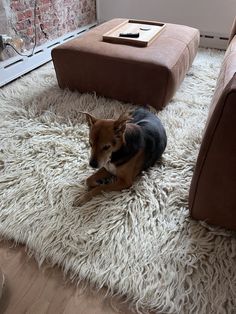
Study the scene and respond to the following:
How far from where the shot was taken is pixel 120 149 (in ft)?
4.12

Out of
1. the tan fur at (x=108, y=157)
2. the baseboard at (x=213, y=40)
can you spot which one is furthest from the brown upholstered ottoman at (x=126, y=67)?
the baseboard at (x=213, y=40)

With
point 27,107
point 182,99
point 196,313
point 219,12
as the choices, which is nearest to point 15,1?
point 27,107

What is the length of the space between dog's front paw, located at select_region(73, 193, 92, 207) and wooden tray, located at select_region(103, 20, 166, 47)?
3.99 feet

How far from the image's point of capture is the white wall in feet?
9.61

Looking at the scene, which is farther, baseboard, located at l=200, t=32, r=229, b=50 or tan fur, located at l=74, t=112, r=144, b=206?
baseboard, located at l=200, t=32, r=229, b=50

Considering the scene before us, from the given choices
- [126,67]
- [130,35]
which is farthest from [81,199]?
[130,35]

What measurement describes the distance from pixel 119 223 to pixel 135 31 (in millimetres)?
1583

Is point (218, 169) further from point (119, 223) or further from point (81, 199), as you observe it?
point (81, 199)

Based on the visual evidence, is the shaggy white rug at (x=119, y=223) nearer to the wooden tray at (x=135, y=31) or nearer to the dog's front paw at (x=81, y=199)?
the dog's front paw at (x=81, y=199)

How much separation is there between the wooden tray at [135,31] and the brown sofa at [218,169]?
3.58 ft

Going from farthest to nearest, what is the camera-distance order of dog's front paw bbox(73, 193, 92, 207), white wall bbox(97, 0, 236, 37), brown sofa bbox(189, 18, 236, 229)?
white wall bbox(97, 0, 236, 37)
dog's front paw bbox(73, 193, 92, 207)
brown sofa bbox(189, 18, 236, 229)

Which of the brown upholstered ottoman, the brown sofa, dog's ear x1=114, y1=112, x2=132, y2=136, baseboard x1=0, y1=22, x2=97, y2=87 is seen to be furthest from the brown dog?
baseboard x1=0, y1=22, x2=97, y2=87

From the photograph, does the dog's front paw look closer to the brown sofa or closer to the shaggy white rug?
the shaggy white rug

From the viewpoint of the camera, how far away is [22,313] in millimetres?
946
